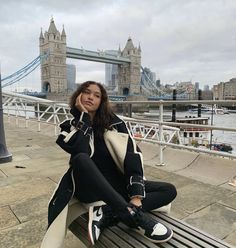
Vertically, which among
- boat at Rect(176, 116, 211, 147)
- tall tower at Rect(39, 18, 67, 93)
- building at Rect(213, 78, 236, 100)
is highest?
tall tower at Rect(39, 18, 67, 93)

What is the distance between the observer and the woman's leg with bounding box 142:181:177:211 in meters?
1.70

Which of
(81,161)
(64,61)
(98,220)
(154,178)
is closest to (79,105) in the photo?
(81,161)

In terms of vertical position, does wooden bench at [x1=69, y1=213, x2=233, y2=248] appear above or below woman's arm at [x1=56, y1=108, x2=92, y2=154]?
below

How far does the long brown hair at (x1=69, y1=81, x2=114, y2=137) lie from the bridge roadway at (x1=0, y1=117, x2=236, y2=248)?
0.82 meters

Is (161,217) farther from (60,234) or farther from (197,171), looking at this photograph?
(197,171)

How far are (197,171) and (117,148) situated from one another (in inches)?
81.9

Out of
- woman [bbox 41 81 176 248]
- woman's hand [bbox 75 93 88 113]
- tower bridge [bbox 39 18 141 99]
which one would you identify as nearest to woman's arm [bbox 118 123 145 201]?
woman [bbox 41 81 176 248]

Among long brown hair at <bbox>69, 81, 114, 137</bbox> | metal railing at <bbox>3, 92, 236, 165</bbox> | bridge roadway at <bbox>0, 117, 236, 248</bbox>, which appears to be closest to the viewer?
long brown hair at <bbox>69, 81, 114, 137</bbox>

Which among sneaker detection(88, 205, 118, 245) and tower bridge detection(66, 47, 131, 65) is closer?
sneaker detection(88, 205, 118, 245)

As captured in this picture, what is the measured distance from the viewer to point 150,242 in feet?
4.66

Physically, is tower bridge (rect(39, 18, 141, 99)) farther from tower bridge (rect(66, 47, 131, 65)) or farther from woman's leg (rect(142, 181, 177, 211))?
woman's leg (rect(142, 181, 177, 211))

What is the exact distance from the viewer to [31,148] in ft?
17.7

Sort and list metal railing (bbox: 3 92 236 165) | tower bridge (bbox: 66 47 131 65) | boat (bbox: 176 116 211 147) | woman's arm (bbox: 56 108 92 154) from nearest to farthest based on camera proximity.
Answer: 1. woman's arm (bbox: 56 108 92 154)
2. metal railing (bbox: 3 92 236 165)
3. boat (bbox: 176 116 211 147)
4. tower bridge (bbox: 66 47 131 65)

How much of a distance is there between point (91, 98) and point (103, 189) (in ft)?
2.17
